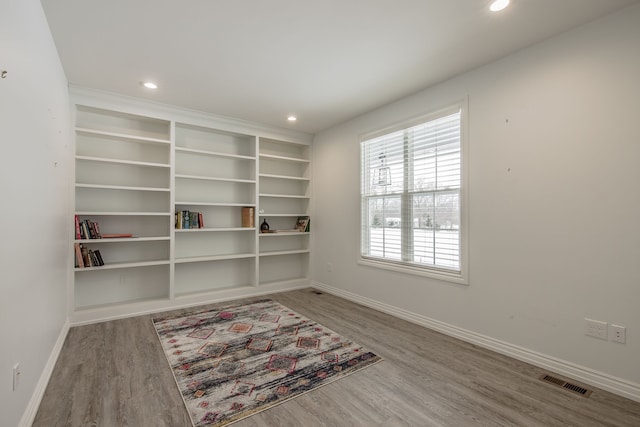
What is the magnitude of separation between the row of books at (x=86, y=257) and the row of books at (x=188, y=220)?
901 millimetres

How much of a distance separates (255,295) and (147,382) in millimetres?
2429

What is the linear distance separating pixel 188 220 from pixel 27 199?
92.3 inches

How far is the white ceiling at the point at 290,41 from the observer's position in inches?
82.4

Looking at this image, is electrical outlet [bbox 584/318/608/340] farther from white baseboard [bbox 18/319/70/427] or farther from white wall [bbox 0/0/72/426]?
white baseboard [bbox 18/319/70/427]

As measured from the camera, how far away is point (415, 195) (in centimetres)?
352

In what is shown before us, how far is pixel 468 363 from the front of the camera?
2.48m

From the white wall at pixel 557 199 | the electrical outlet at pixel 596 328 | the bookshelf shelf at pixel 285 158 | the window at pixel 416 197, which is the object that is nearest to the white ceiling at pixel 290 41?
the white wall at pixel 557 199

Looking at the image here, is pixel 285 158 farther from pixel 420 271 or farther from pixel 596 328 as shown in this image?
pixel 596 328

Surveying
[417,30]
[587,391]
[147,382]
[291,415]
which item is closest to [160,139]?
[147,382]

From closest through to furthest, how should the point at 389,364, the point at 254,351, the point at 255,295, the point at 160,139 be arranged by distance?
the point at 389,364 < the point at 254,351 < the point at 160,139 < the point at 255,295

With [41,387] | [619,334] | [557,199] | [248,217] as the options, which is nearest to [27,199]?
[41,387]

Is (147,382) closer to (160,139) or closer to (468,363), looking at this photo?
(468,363)

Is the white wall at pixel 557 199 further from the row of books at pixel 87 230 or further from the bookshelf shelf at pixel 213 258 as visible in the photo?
the row of books at pixel 87 230

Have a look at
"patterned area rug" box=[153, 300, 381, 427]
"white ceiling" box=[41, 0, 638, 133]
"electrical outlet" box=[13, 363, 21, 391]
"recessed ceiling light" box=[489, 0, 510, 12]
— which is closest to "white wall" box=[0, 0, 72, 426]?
"electrical outlet" box=[13, 363, 21, 391]
